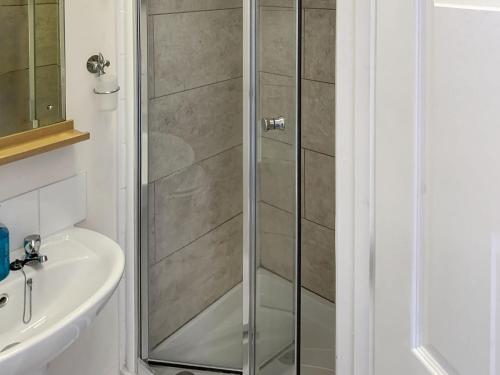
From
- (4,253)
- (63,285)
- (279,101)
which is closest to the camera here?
(4,253)

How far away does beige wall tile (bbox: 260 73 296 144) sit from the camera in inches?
64.9

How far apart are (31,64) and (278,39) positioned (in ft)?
2.12

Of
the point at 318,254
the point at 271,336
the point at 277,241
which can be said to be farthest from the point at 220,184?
the point at 271,336

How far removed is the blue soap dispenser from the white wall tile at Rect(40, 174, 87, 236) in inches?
6.8

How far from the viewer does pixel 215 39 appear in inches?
83.7

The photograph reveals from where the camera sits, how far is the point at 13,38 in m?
1.51

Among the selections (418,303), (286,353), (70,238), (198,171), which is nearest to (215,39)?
(198,171)

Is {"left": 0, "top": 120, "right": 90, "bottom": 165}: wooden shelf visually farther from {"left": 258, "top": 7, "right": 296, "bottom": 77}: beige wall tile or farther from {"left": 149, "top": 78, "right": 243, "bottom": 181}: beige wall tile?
{"left": 258, "top": 7, "right": 296, "bottom": 77}: beige wall tile

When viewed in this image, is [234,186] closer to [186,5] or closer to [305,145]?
[305,145]

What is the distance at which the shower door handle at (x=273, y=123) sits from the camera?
166cm

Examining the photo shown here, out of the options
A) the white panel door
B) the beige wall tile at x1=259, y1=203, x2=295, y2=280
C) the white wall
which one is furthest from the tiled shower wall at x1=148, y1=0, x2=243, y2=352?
the white panel door

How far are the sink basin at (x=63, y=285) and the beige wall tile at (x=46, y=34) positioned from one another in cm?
47

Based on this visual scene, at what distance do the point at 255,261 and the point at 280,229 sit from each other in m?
0.13

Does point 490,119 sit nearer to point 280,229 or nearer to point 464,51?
point 464,51
